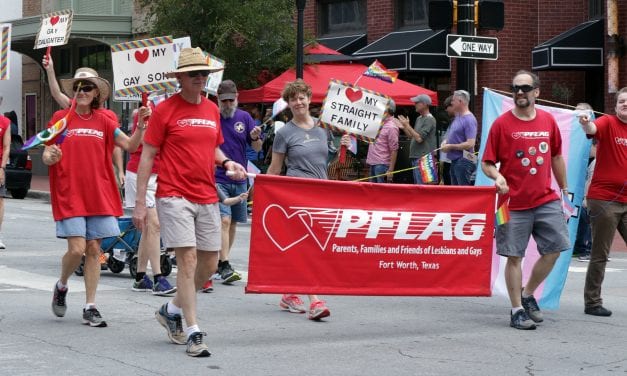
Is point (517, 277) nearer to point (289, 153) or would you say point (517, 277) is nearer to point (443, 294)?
point (443, 294)

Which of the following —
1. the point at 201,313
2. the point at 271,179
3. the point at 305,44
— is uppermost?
the point at 305,44

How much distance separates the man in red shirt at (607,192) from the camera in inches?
388

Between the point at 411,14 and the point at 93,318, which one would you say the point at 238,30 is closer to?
the point at 411,14

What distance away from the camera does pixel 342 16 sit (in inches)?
1131

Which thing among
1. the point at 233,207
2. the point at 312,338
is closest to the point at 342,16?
the point at 233,207

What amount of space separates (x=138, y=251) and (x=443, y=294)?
3626 mm

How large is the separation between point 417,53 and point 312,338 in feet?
54.7

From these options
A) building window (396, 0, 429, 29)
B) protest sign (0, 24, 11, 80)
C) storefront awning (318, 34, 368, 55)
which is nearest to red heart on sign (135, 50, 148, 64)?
protest sign (0, 24, 11, 80)

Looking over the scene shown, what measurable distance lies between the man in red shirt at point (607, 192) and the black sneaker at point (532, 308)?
0.70 metres

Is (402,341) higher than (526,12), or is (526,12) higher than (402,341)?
(526,12)

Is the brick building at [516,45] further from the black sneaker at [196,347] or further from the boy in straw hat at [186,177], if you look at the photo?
the black sneaker at [196,347]

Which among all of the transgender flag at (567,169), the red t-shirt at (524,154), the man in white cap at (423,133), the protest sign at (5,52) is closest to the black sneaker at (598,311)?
the transgender flag at (567,169)

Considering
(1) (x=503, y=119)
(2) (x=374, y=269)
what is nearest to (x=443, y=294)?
(2) (x=374, y=269)

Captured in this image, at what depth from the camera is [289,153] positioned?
9.60m
